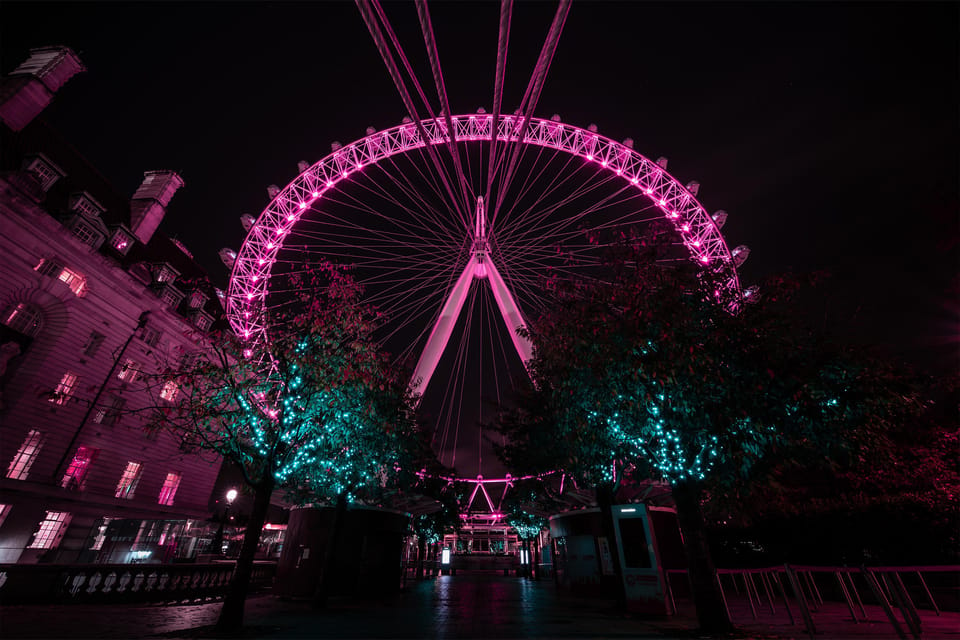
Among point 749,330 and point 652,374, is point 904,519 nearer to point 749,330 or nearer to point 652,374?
point 749,330

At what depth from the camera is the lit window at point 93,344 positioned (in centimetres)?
2852

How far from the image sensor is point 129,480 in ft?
103

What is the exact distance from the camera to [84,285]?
28594 mm

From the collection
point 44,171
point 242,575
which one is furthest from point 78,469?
point 242,575

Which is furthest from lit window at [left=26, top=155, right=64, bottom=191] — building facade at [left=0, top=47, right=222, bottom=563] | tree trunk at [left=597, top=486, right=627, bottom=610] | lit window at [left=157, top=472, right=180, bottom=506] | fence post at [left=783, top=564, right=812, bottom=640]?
fence post at [left=783, top=564, right=812, bottom=640]

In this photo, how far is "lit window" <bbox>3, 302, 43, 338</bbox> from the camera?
25.0 meters

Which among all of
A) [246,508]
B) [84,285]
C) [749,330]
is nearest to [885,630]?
[749,330]

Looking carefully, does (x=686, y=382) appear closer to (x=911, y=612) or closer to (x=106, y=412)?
(x=911, y=612)

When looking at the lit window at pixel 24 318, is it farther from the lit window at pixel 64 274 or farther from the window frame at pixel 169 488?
the window frame at pixel 169 488

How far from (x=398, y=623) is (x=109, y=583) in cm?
1173

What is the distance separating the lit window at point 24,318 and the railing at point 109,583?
18625 millimetres

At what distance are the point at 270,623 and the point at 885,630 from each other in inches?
641

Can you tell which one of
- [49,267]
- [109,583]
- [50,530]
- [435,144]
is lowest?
[109,583]

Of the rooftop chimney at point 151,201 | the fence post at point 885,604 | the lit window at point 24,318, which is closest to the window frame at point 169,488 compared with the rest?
the lit window at point 24,318
